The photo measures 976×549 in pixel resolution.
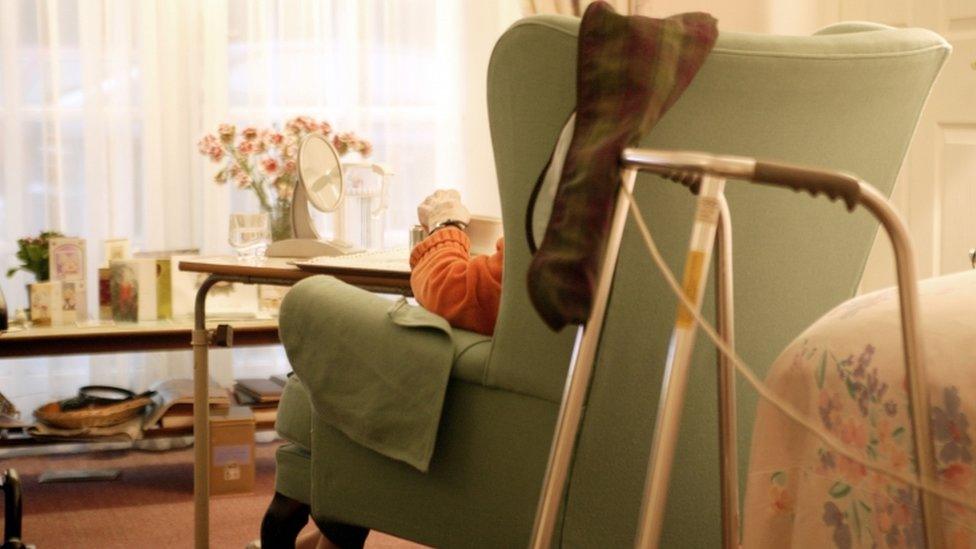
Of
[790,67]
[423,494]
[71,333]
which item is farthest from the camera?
[71,333]

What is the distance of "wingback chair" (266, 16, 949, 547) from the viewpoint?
1531mm

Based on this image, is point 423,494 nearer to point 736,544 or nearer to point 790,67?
point 736,544

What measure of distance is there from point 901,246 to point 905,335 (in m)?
0.07

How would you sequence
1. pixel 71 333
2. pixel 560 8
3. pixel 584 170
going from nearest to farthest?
pixel 584 170 → pixel 71 333 → pixel 560 8

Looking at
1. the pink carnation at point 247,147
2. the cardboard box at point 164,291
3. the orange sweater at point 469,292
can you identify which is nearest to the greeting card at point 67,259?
the cardboard box at point 164,291

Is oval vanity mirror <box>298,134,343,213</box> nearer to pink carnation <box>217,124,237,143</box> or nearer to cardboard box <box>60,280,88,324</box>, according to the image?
pink carnation <box>217,124,237,143</box>

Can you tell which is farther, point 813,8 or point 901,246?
point 813,8

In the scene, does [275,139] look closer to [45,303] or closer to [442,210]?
[45,303]

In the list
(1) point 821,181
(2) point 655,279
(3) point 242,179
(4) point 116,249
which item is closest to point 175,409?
(4) point 116,249

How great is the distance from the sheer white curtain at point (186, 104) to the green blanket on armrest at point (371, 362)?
1.99 metres

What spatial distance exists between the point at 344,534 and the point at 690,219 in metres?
0.82

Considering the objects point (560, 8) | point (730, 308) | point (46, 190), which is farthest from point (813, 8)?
point (730, 308)

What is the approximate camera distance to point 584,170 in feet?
3.48

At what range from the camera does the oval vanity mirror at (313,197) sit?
2.56 meters
